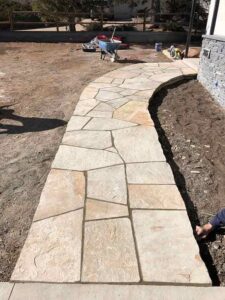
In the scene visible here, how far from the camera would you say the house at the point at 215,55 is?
6.50 metres

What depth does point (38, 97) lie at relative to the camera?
6.74 metres

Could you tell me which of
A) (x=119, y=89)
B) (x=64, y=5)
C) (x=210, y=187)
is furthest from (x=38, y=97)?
(x=64, y=5)

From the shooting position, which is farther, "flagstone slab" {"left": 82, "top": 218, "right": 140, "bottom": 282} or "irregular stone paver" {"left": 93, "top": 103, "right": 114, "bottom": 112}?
"irregular stone paver" {"left": 93, "top": 103, "right": 114, "bottom": 112}

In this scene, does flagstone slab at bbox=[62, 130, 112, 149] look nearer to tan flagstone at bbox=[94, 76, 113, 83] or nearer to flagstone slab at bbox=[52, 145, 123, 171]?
flagstone slab at bbox=[52, 145, 123, 171]

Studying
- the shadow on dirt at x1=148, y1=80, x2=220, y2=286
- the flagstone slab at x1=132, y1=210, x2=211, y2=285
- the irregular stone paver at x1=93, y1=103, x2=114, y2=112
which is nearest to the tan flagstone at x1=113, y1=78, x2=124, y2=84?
the shadow on dirt at x1=148, y1=80, x2=220, y2=286

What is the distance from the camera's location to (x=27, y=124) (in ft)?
17.7

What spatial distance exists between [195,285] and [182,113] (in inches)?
158

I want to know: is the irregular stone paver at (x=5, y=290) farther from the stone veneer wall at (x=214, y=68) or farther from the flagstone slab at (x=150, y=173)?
the stone veneer wall at (x=214, y=68)

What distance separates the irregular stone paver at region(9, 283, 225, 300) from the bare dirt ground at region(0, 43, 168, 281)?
0.35 metres

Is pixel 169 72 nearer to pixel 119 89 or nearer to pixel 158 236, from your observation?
pixel 119 89

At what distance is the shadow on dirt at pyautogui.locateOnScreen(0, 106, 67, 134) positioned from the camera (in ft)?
16.9

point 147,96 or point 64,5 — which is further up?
point 64,5

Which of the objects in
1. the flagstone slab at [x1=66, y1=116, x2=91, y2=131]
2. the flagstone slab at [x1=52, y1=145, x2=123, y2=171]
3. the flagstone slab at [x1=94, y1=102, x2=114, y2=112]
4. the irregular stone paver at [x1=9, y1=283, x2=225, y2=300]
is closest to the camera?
the irregular stone paver at [x1=9, y1=283, x2=225, y2=300]

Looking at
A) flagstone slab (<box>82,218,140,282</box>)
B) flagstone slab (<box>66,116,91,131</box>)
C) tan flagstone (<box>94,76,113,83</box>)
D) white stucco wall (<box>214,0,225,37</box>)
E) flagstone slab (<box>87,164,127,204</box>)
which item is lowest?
tan flagstone (<box>94,76,113,83</box>)
